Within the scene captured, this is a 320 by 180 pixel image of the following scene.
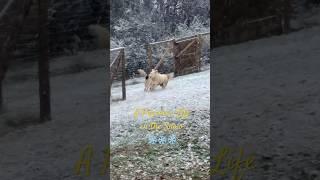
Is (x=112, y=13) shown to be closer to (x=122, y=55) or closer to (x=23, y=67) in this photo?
(x=122, y=55)

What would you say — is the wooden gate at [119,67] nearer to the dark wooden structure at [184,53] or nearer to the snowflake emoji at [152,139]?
the dark wooden structure at [184,53]

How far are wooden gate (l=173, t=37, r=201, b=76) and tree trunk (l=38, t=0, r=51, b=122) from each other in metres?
0.83

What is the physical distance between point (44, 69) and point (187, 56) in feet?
3.06

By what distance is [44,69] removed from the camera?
3594 mm

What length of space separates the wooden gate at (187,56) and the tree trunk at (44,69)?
831 millimetres

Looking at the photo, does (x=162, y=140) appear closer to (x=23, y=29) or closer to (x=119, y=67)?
(x=119, y=67)

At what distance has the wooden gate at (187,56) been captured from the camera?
3.76 m

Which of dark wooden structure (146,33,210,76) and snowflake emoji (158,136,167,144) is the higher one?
dark wooden structure (146,33,210,76)

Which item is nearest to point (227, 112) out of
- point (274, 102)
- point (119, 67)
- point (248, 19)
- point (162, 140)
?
point (274, 102)

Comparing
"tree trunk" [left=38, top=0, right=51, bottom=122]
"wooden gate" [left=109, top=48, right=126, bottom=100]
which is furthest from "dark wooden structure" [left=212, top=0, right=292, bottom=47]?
"tree trunk" [left=38, top=0, right=51, bottom=122]

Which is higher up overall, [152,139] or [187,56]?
[187,56]

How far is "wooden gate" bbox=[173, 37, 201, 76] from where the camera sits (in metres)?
3.76

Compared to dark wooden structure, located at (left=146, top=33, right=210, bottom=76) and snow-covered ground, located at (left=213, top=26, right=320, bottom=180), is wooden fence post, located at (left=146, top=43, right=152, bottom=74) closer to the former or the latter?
dark wooden structure, located at (left=146, top=33, right=210, bottom=76)

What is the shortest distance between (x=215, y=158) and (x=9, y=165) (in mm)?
1277
